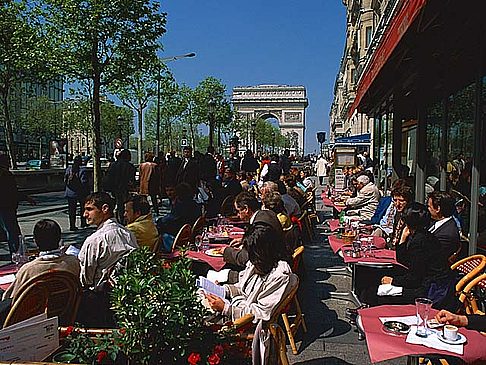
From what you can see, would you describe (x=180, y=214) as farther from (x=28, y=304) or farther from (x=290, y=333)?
(x=28, y=304)

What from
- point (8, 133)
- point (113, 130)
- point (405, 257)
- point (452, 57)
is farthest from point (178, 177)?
point (113, 130)

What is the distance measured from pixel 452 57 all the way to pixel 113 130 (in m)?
52.7

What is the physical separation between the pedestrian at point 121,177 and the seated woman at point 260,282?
8.86m

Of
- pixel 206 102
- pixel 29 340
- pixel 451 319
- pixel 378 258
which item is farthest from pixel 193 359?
pixel 206 102

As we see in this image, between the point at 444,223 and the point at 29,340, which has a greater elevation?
the point at 444,223

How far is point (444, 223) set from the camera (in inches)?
214

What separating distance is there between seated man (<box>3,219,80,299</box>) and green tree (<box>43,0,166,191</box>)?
985 cm

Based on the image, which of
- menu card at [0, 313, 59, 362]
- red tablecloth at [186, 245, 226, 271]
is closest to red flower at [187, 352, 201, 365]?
menu card at [0, 313, 59, 362]

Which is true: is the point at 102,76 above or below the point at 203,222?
above

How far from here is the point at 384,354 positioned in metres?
2.98

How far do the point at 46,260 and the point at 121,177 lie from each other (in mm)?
8605

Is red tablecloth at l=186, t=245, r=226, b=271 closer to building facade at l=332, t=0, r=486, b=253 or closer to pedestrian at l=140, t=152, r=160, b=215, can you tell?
building facade at l=332, t=0, r=486, b=253

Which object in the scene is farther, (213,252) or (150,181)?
(150,181)

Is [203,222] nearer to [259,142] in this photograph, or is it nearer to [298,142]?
[259,142]
